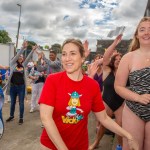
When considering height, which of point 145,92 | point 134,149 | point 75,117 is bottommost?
point 134,149

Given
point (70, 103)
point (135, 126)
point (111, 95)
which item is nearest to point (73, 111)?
point (70, 103)

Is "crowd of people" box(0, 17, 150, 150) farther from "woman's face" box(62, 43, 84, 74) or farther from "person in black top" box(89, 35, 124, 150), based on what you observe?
"person in black top" box(89, 35, 124, 150)

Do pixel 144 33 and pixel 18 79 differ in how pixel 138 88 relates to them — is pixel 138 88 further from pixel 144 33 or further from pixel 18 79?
pixel 18 79

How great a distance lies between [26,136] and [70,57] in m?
4.45

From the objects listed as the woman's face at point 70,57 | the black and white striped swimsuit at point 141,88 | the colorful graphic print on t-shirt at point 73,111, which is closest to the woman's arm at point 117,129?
the colorful graphic print on t-shirt at point 73,111

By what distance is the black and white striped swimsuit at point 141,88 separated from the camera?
8.78 feet

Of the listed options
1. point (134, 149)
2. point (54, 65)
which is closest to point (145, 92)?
point (134, 149)

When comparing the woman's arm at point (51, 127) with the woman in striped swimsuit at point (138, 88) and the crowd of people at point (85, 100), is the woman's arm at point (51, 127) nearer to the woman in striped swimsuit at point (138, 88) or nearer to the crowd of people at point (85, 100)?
the crowd of people at point (85, 100)

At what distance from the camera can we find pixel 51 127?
207 centimetres

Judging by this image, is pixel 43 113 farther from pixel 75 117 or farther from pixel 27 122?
pixel 27 122

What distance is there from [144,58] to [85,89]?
0.86 meters

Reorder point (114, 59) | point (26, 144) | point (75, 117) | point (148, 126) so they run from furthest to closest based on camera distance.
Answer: point (26, 144) < point (114, 59) < point (148, 126) < point (75, 117)

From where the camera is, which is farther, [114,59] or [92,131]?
[92,131]

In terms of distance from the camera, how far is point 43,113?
2131 mm
